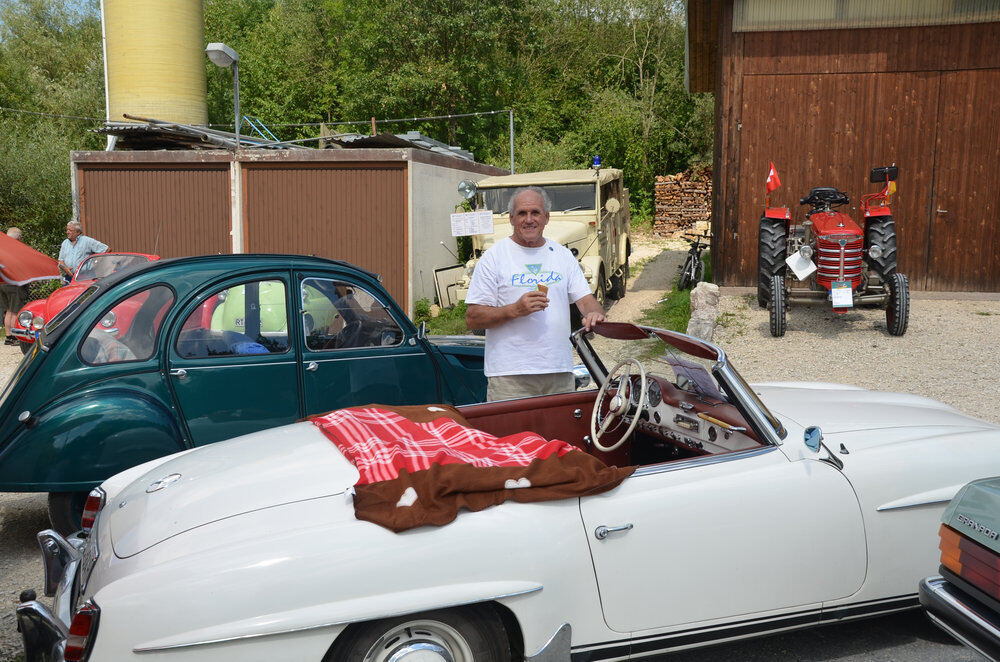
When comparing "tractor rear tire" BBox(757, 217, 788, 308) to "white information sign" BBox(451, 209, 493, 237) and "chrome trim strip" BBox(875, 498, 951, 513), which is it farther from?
"chrome trim strip" BBox(875, 498, 951, 513)

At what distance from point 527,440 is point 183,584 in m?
1.38

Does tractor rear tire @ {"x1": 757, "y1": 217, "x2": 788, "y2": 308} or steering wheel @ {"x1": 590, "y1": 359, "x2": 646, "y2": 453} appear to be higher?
tractor rear tire @ {"x1": 757, "y1": 217, "x2": 788, "y2": 308}

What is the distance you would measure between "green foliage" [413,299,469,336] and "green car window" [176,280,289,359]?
7649 mm

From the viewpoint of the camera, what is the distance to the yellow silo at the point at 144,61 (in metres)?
22.0

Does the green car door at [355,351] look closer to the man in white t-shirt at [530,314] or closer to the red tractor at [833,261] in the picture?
the man in white t-shirt at [530,314]

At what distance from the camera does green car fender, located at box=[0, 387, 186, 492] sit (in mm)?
4117

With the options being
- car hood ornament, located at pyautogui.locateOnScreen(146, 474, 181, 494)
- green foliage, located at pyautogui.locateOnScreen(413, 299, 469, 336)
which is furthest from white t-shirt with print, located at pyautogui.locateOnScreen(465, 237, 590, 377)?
green foliage, located at pyautogui.locateOnScreen(413, 299, 469, 336)

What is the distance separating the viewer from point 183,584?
245 centimetres

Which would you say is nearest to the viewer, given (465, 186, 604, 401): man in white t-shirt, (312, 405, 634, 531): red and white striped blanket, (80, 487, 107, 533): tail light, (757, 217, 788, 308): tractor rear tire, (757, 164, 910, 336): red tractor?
(312, 405, 634, 531): red and white striped blanket

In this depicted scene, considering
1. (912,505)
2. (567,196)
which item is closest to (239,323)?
(912,505)

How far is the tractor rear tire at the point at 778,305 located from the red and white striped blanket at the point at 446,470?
23.3 ft

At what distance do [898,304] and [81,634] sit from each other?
30.3 feet

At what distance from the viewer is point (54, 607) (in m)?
2.85

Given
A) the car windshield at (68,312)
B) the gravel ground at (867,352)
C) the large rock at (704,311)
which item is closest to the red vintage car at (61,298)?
the gravel ground at (867,352)
